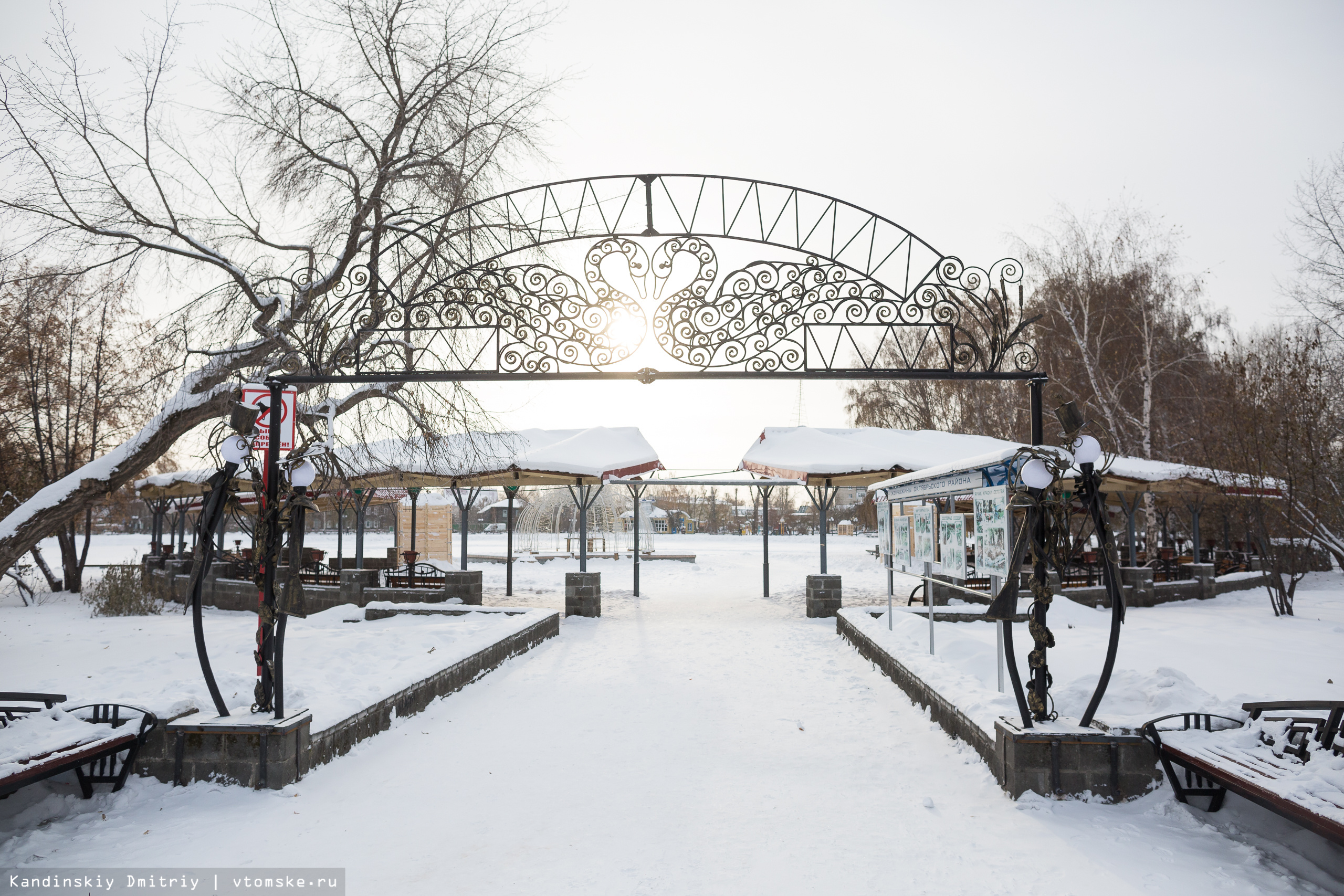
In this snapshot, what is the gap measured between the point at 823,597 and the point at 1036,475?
28.4 ft

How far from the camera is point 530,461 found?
13461 millimetres

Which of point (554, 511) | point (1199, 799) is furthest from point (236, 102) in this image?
point (554, 511)

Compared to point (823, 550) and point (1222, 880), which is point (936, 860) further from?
point (823, 550)

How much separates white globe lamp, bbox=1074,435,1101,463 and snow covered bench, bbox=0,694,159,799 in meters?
5.67

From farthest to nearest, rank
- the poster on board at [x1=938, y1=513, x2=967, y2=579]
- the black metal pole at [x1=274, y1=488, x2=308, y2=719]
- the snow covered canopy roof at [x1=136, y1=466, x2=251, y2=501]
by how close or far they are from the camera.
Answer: the snow covered canopy roof at [x1=136, y1=466, x2=251, y2=501]
the poster on board at [x1=938, y1=513, x2=967, y2=579]
the black metal pole at [x1=274, y1=488, x2=308, y2=719]

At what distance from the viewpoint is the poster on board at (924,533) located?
25.8 feet

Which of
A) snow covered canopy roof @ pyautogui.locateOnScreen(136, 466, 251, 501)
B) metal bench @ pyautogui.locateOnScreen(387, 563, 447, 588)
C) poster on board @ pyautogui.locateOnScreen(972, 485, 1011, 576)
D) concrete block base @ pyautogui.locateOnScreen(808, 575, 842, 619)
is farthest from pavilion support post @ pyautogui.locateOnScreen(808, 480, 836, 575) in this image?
snow covered canopy roof @ pyautogui.locateOnScreen(136, 466, 251, 501)

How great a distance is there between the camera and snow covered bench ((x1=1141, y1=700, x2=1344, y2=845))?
3.18 m

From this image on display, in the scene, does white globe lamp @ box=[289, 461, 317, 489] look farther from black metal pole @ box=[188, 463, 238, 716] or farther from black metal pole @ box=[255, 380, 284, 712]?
black metal pole @ box=[188, 463, 238, 716]

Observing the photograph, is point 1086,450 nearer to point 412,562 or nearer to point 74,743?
point 74,743

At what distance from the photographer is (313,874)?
3.37 metres

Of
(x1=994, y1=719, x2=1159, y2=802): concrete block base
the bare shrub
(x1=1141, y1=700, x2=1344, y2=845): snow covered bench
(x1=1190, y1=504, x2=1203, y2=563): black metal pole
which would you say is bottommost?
the bare shrub

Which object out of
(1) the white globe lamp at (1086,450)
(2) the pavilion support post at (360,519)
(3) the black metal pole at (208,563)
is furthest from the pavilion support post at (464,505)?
(1) the white globe lamp at (1086,450)

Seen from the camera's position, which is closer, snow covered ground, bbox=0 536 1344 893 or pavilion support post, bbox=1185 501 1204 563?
snow covered ground, bbox=0 536 1344 893
